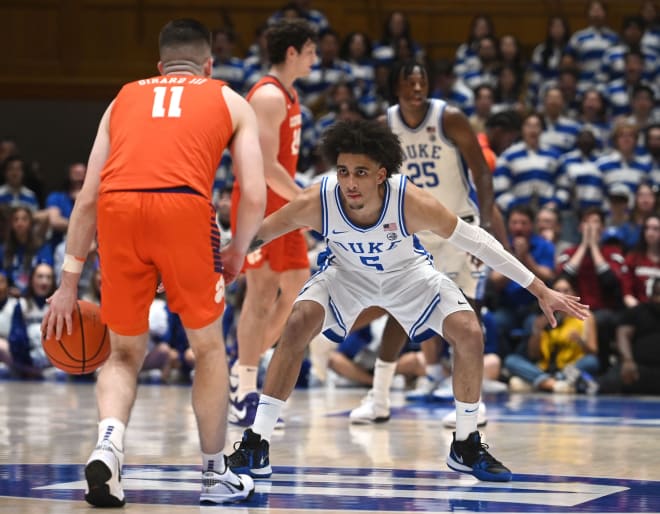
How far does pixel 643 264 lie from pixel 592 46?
495cm

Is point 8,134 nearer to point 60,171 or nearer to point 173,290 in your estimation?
point 60,171

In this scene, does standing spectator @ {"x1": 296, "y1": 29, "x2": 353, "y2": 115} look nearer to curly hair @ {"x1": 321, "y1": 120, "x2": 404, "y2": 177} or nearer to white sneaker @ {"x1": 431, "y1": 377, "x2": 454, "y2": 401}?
white sneaker @ {"x1": 431, "y1": 377, "x2": 454, "y2": 401}

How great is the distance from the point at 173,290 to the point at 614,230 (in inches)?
302

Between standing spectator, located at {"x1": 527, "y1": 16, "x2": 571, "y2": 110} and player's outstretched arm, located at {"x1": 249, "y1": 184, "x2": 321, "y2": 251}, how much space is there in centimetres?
984

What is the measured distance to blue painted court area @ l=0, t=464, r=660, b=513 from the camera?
4199mm

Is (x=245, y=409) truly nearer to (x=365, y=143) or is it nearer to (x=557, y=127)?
(x=365, y=143)

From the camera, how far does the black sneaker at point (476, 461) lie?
4.85 metres

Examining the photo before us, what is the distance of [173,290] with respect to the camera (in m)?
4.05

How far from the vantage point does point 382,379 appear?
7008 mm

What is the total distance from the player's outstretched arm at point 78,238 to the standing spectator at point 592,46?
1100 cm

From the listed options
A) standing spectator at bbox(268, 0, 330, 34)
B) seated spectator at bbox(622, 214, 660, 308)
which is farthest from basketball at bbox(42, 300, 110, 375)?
standing spectator at bbox(268, 0, 330, 34)

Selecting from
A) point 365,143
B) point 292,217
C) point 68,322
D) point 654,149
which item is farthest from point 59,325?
point 654,149

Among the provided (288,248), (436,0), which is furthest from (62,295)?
(436,0)

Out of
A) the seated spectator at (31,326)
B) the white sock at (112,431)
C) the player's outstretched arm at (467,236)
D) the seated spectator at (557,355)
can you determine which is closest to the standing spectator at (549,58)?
the seated spectator at (557,355)
